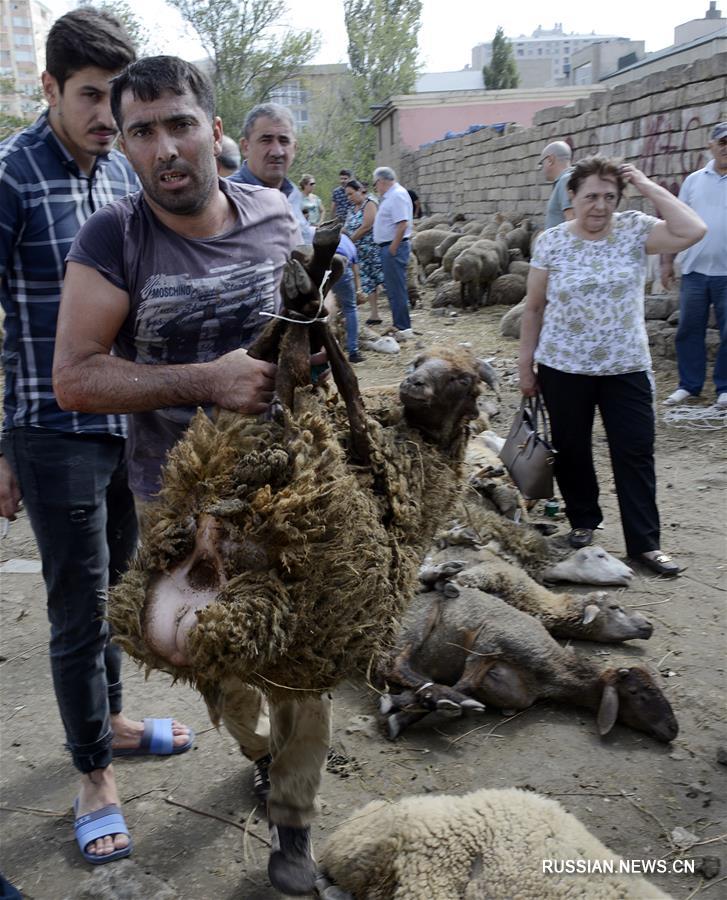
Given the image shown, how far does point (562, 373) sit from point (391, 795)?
2.78 metres

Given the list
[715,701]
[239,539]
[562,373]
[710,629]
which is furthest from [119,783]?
[562,373]

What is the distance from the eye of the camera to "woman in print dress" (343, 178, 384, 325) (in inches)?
466

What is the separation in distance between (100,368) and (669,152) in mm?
10321

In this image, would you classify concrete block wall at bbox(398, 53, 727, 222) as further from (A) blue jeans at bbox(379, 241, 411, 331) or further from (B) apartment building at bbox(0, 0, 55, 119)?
(B) apartment building at bbox(0, 0, 55, 119)

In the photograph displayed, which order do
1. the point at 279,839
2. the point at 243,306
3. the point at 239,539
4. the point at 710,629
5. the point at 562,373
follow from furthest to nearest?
1. the point at 562,373
2. the point at 710,629
3. the point at 279,839
4. the point at 243,306
5. the point at 239,539

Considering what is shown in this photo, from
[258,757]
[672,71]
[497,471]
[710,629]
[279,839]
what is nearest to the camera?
[279,839]

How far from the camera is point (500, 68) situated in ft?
192

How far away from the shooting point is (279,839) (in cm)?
242

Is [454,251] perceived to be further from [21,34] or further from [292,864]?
[21,34]

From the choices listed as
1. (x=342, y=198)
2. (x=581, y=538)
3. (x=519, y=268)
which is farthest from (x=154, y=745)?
(x=519, y=268)

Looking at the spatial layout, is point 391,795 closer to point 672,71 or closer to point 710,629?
point 710,629

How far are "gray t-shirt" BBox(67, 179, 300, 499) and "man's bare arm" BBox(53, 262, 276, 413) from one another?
0.06 m

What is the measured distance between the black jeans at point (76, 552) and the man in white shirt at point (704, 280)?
6.42 meters

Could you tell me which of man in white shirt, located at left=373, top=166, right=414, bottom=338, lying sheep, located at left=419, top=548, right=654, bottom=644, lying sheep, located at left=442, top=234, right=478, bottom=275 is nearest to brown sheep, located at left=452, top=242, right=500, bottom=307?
lying sheep, located at left=442, top=234, right=478, bottom=275
